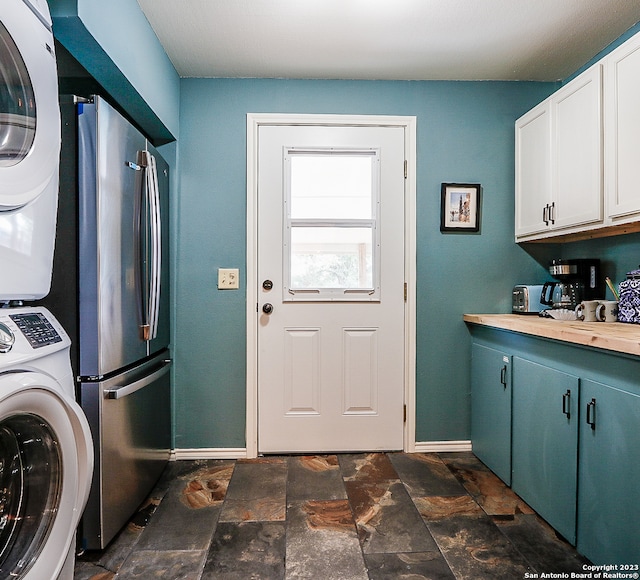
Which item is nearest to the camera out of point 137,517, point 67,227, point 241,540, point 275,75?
point 67,227

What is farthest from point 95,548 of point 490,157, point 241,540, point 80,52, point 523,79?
point 523,79

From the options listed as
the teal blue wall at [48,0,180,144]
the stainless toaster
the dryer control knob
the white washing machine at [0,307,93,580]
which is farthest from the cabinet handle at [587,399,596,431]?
the teal blue wall at [48,0,180,144]

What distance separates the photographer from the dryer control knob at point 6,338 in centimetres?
106

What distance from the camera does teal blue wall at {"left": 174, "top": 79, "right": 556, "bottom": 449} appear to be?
264 cm

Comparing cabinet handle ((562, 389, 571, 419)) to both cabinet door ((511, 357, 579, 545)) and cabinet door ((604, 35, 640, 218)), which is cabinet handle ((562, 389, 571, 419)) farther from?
cabinet door ((604, 35, 640, 218))

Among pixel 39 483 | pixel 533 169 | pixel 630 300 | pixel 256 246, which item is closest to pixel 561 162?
pixel 533 169

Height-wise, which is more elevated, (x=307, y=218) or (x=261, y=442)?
(x=307, y=218)

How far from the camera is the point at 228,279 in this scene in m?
2.64

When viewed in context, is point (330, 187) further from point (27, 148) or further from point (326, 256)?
point (27, 148)

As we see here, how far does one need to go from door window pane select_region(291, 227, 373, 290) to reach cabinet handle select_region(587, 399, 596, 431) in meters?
1.42

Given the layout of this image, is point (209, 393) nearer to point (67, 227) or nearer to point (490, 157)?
point (67, 227)

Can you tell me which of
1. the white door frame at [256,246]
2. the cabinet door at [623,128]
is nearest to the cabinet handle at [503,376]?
the white door frame at [256,246]

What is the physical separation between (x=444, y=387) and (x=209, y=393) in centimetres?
147

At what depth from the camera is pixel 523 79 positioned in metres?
2.71
